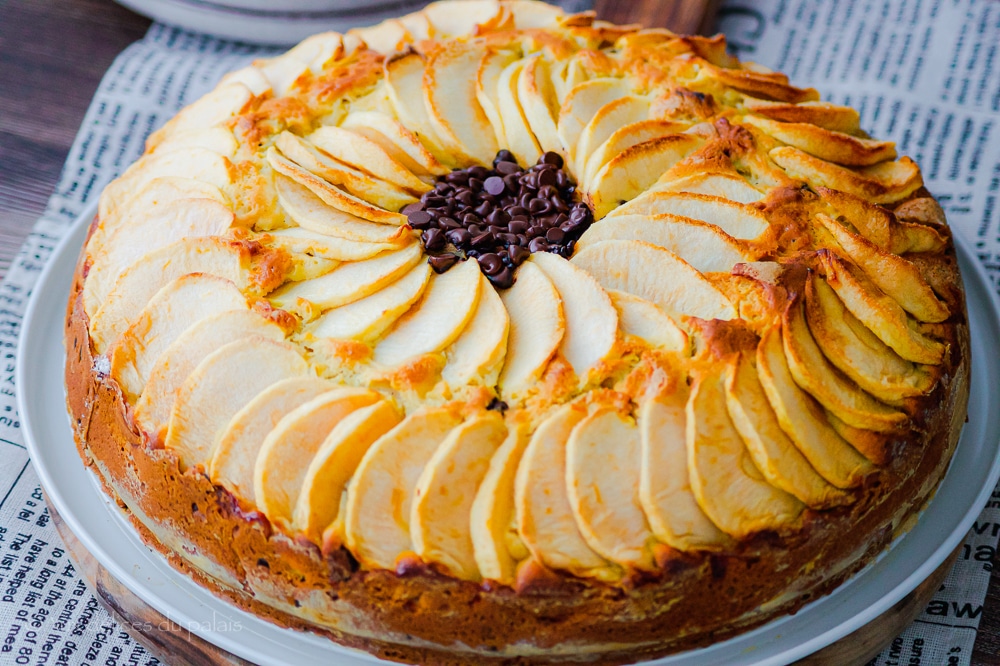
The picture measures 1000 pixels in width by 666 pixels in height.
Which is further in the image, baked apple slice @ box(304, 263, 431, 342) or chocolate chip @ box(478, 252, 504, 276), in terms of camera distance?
chocolate chip @ box(478, 252, 504, 276)

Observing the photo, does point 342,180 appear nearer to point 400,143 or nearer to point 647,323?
point 400,143

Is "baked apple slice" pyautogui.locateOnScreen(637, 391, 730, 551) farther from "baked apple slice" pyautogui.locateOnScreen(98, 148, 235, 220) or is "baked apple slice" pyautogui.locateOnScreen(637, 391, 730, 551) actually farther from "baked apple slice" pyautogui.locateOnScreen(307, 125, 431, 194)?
"baked apple slice" pyautogui.locateOnScreen(98, 148, 235, 220)

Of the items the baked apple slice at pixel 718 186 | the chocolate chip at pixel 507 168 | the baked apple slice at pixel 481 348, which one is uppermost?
the baked apple slice at pixel 718 186

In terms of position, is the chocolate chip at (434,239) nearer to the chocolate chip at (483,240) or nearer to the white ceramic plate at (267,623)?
the chocolate chip at (483,240)

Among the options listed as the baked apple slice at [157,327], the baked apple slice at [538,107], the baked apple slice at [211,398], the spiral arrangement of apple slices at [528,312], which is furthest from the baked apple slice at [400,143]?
the baked apple slice at [211,398]

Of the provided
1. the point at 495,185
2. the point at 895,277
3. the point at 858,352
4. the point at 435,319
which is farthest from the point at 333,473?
the point at 895,277

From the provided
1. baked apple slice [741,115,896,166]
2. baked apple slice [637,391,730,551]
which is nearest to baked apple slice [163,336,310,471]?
baked apple slice [637,391,730,551]

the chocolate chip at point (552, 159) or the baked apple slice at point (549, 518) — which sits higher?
the chocolate chip at point (552, 159)
